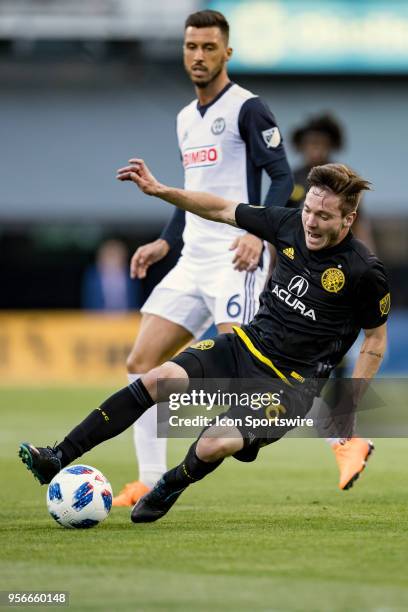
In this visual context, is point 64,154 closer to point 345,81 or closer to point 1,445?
point 345,81

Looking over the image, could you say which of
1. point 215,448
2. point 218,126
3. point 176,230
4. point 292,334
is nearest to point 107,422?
point 215,448

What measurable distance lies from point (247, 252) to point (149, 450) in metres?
1.46

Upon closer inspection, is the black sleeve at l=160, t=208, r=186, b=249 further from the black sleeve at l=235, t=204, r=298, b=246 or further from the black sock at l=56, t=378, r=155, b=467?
the black sock at l=56, t=378, r=155, b=467

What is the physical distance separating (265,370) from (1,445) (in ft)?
17.2

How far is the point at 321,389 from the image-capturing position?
23.1ft

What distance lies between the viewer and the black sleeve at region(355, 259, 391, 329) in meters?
6.73

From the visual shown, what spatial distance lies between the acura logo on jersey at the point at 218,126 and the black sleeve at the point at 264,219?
3.49 feet

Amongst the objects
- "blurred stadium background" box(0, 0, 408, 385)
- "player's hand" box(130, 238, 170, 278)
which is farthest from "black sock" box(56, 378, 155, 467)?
"blurred stadium background" box(0, 0, 408, 385)

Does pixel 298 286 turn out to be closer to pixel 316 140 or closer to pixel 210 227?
pixel 210 227

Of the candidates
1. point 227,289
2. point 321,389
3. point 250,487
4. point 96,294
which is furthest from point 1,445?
point 96,294

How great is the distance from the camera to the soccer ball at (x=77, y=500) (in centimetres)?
653

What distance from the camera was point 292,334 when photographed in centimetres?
684

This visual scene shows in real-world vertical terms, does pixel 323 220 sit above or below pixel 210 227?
above

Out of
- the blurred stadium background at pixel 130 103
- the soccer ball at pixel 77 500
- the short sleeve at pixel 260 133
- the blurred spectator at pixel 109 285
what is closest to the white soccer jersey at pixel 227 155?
the short sleeve at pixel 260 133
